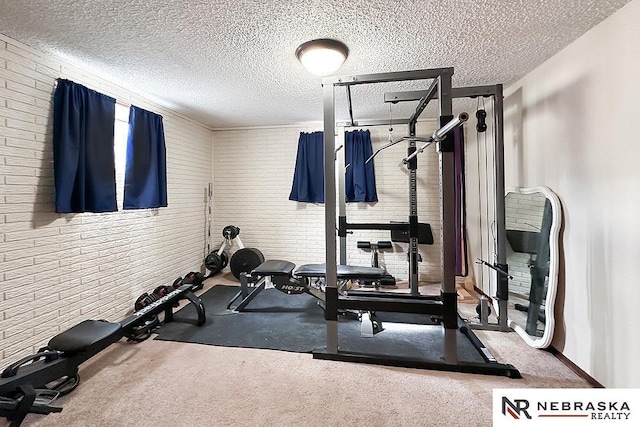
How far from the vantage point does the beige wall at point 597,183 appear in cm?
154

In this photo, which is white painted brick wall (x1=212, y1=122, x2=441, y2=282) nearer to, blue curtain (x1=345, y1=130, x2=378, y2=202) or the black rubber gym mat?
blue curtain (x1=345, y1=130, x2=378, y2=202)

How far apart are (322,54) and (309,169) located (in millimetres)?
2287

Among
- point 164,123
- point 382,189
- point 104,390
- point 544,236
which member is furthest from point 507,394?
point 164,123

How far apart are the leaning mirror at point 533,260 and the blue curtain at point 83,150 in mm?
3754

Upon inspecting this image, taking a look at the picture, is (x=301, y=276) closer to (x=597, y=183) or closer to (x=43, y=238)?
(x=43, y=238)

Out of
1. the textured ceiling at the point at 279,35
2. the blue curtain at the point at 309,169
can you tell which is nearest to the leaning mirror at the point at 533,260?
the textured ceiling at the point at 279,35

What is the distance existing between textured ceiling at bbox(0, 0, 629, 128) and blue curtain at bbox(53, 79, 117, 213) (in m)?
0.31

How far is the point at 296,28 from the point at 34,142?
2106 mm

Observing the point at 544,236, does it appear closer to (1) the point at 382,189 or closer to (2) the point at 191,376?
(1) the point at 382,189

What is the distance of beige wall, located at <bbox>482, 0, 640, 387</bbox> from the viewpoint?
60.6 inches

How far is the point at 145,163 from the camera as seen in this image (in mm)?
3088

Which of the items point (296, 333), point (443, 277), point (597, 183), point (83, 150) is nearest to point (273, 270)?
point (296, 333)

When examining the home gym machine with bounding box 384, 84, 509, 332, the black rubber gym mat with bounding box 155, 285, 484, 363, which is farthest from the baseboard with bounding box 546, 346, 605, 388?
the black rubber gym mat with bounding box 155, 285, 484, 363

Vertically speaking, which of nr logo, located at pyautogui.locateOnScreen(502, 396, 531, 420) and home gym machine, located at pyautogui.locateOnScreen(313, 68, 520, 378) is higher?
home gym machine, located at pyautogui.locateOnScreen(313, 68, 520, 378)
